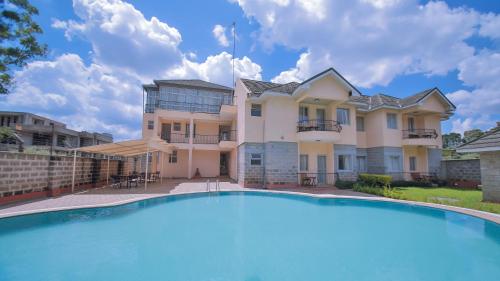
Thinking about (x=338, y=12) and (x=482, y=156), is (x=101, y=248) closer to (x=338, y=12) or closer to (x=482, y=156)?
(x=338, y=12)

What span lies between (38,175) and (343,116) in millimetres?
20146

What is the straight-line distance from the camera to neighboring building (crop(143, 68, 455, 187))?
1633cm

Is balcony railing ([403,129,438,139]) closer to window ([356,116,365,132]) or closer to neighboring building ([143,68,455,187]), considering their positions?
neighboring building ([143,68,455,187])

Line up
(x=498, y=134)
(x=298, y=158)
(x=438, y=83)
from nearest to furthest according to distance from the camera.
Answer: (x=498, y=134) → (x=298, y=158) → (x=438, y=83)

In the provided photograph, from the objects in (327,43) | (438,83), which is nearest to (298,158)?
(327,43)

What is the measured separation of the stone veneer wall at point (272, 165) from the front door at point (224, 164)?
387 inches

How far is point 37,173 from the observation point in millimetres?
10055

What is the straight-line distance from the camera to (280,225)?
7746mm

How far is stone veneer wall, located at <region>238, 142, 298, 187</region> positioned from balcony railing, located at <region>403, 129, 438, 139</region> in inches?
458

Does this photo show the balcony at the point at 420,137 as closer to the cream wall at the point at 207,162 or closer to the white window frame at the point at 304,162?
the white window frame at the point at 304,162

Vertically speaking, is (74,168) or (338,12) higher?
(338,12)

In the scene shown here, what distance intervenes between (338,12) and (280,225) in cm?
1193

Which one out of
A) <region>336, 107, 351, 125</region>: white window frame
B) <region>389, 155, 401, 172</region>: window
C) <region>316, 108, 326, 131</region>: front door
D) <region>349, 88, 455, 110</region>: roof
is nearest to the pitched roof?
<region>316, 108, 326, 131</region>: front door

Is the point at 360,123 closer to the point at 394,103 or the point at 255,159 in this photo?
the point at 394,103
